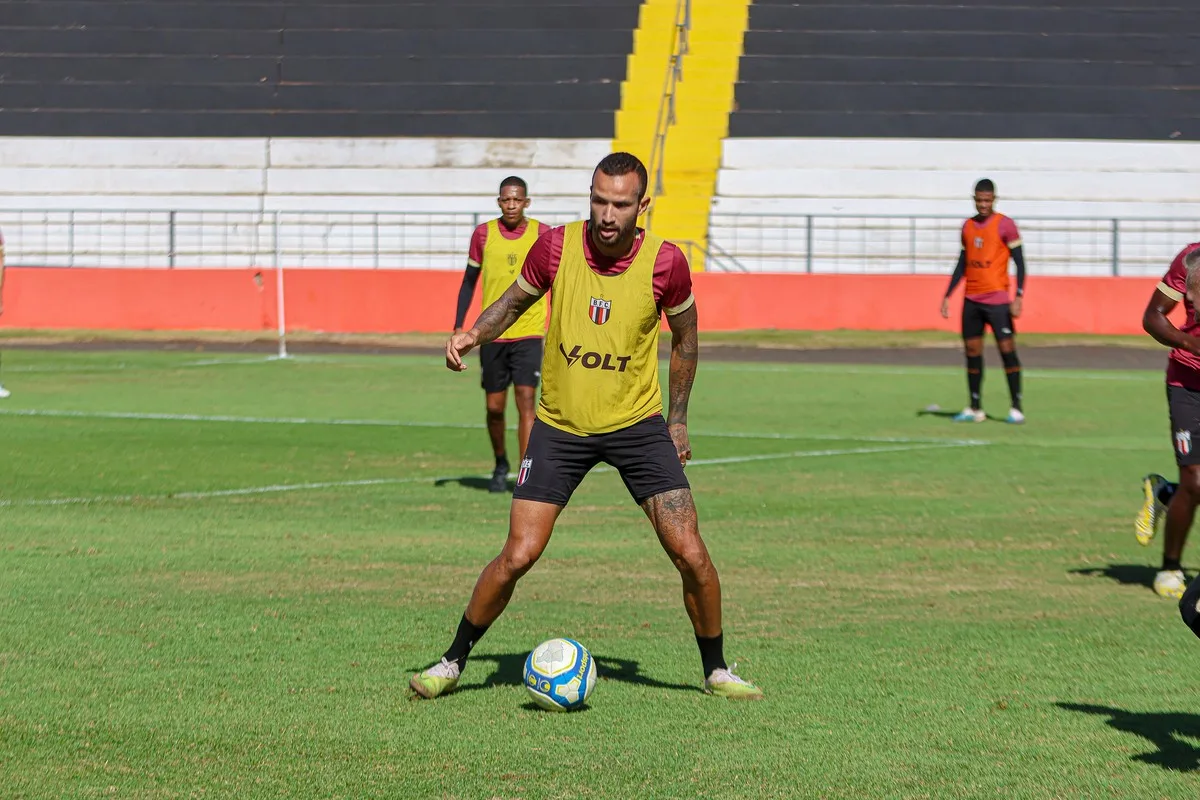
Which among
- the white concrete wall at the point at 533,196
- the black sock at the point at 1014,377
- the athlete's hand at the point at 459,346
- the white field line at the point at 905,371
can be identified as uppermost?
the white concrete wall at the point at 533,196

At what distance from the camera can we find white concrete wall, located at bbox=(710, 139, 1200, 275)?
31.8 m

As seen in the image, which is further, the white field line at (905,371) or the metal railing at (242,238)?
the metal railing at (242,238)

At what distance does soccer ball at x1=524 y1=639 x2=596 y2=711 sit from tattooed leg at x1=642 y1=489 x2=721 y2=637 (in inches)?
20.6

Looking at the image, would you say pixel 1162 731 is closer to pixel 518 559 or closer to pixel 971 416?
pixel 518 559

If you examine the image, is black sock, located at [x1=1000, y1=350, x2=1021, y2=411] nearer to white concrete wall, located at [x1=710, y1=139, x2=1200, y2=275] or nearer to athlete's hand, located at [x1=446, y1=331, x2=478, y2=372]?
athlete's hand, located at [x1=446, y1=331, x2=478, y2=372]

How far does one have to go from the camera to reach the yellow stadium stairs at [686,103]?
3409cm

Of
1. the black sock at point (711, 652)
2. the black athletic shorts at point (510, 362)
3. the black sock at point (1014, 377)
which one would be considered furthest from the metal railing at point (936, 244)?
the black sock at point (711, 652)

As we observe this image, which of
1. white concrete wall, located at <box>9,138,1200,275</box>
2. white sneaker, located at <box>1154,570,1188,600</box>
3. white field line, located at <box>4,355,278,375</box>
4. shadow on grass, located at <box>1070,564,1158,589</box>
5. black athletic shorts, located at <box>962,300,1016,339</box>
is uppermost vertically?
white concrete wall, located at <box>9,138,1200,275</box>

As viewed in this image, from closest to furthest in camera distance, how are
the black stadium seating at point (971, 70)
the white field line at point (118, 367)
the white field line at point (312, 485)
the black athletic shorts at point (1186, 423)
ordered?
the black athletic shorts at point (1186, 423), the white field line at point (312, 485), the white field line at point (118, 367), the black stadium seating at point (971, 70)

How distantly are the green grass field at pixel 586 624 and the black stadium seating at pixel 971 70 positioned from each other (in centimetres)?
2047

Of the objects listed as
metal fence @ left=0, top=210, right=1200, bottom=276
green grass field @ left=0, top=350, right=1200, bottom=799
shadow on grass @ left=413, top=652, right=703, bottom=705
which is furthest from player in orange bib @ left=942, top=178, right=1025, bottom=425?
metal fence @ left=0, top=210, right=1200, bottom=276

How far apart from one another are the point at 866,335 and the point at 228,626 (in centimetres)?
2293

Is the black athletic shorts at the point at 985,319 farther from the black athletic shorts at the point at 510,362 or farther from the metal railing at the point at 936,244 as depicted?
the metal railing at the point at 936,244

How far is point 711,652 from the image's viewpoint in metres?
6.59
